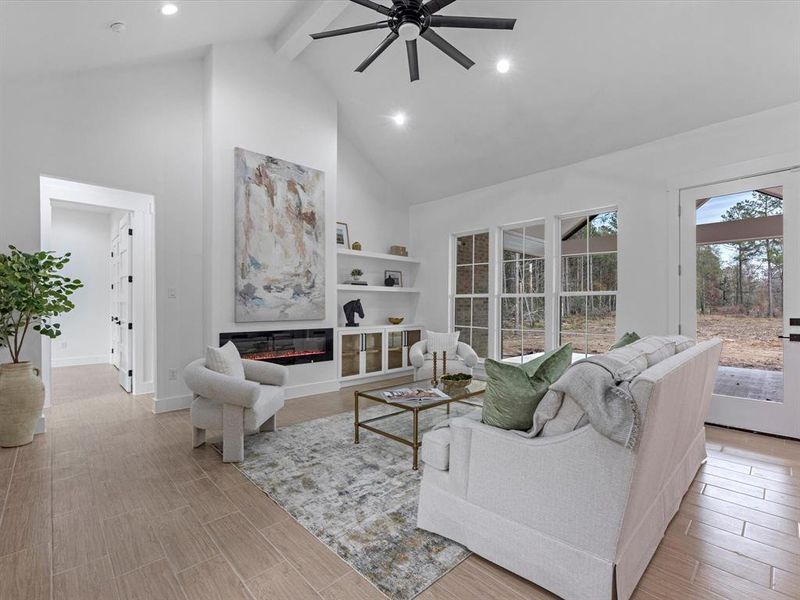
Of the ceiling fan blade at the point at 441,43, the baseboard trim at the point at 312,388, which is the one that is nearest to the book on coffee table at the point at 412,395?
the baseboard trim at the point at 312,388

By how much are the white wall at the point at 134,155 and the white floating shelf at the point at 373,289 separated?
1868 mm

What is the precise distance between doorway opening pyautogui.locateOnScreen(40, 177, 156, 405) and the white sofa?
13.4 feet

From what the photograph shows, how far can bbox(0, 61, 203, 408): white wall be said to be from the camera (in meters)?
3.52

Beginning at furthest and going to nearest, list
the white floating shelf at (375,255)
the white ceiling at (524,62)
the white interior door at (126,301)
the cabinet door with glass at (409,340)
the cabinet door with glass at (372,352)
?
the cabinet door with glass at (409,340), the cabinet door with glass at (372,352), the white floating shelf at (375,255), the white interior door at (126,301), the white ceiling at (524,62)

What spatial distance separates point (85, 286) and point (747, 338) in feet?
30.6

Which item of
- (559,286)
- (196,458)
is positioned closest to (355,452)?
(196,458)

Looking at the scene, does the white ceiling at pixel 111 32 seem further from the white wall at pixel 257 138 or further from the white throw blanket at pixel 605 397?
the white throw blanket at pixel 605 397

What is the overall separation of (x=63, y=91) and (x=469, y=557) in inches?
196

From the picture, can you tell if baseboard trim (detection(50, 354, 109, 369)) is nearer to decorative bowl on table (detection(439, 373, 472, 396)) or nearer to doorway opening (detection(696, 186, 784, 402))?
decorative bowl on table (detection(439, 373, 472, 396))

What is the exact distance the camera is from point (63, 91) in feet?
12.2

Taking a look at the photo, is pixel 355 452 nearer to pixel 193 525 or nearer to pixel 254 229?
pixel 193 525

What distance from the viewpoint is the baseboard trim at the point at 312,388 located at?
486cm

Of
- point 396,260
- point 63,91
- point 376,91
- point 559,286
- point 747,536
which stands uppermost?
point 376,91

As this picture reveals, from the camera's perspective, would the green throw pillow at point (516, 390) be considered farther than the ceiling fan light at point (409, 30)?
No
